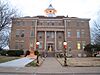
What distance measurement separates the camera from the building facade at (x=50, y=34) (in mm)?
71000

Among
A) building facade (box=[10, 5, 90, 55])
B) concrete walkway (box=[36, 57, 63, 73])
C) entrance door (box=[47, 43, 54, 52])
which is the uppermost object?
building facade (box=[10, 5, 90, 55])

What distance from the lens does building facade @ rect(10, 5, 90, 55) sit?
71.0 metres

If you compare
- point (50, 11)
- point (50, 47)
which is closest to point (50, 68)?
point (50, 47)

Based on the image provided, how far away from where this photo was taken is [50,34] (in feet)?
239

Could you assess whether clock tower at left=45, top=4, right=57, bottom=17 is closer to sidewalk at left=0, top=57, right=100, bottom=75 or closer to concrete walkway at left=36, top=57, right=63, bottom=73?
concrete walkway at left=36, top=57, right=63, bottom=73

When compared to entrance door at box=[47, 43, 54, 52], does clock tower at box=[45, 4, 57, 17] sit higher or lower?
higher

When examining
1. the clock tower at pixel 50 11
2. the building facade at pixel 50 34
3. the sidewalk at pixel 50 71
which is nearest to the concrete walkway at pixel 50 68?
the sidewalk at pixel 50 71

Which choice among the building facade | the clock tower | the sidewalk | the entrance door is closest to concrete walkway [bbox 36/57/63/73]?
the sidewalk

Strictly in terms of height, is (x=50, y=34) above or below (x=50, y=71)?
above

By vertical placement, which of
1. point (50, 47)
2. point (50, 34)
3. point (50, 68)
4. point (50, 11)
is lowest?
point (50, 68)

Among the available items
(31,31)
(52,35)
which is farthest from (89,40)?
(31,31)

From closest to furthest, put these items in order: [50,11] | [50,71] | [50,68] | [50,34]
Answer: [50,71] < [50,68] < [50,34] < [50,11]

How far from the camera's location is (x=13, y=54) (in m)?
61.4

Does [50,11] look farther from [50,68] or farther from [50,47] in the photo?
[50,68]
